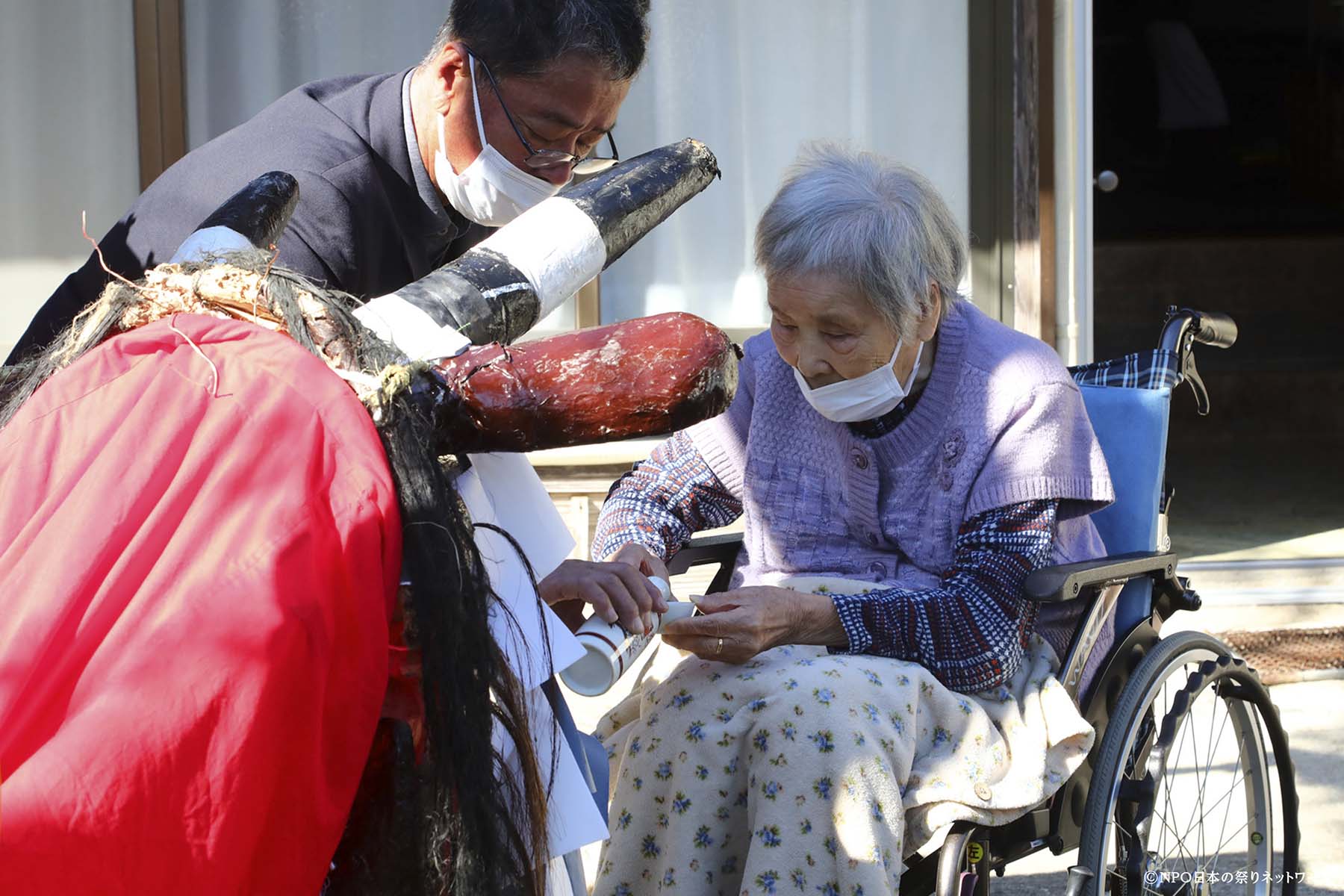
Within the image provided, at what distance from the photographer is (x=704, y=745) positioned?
173 centimetres

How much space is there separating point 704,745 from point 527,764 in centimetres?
80

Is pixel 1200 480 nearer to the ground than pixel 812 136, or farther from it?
nearer to the ground

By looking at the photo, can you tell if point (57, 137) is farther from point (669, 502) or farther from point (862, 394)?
point (862, 394)

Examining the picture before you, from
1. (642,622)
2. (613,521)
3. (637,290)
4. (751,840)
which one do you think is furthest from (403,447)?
(637,290)

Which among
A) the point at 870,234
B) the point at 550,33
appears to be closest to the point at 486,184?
the point at 550,33

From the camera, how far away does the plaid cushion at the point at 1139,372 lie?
2285 mm

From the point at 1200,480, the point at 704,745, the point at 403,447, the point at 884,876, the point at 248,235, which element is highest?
the point at 248,235

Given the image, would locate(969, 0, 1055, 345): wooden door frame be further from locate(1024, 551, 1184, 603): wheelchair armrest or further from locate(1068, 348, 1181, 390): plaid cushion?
locate(1024, 551, 1184, 603): wheelchair armrest

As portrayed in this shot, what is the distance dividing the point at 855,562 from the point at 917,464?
190mm

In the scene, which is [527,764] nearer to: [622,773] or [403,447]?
[403,447]

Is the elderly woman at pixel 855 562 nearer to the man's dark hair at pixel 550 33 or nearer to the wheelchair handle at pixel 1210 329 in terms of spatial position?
the man's dark hair at pixel 550 33

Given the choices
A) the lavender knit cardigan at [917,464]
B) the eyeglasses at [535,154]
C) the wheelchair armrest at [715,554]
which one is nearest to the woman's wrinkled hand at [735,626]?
the lavender knit cardigan at [917,464]

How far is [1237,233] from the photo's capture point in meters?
8.10

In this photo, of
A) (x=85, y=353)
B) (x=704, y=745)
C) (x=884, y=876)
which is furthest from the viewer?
(x=704, y=745)
